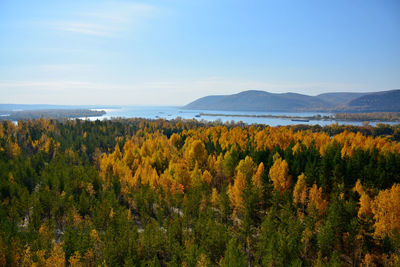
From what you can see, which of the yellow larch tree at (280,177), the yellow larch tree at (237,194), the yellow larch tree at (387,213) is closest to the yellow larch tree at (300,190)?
the yellow larch tree at (280,177)

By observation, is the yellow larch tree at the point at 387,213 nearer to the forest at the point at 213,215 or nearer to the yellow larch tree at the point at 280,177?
the forest at the point at 213,215

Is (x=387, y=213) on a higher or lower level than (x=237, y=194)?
higher

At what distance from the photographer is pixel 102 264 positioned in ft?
108

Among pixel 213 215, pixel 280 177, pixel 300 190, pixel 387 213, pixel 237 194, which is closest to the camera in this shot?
pixel 387 213

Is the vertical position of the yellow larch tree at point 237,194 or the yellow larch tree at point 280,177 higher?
the yellow larch tree at point 280,177

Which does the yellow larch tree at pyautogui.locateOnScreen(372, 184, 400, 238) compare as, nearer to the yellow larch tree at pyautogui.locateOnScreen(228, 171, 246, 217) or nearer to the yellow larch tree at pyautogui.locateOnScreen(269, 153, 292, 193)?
the yellow larch tree at pyautogui.locateOnScreen(269, 153, 292, 193)

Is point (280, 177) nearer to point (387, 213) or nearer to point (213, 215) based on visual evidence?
point (213, 215)

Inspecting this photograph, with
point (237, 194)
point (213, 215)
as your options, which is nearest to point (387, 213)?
point (237, 194)

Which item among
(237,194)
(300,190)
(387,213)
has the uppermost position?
(300,190)

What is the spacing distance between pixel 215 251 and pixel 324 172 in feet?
103

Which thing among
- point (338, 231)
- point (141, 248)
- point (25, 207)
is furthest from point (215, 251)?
point (25, 207)

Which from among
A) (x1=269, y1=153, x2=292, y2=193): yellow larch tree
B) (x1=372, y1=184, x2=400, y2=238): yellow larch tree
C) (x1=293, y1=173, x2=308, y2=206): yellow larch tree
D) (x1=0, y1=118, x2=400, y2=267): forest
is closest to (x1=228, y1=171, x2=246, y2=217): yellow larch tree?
(x1=0, y1=118, x2=400, y2=267): forest

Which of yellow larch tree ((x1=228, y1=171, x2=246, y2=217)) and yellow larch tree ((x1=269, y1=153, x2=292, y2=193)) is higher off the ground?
yellow larch tree ((x1=269, y1=153, x2=292, y2=193))

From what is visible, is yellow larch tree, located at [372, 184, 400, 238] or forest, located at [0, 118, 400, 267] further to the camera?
yellow larch tree, located at [372, 184, 400, 238]
